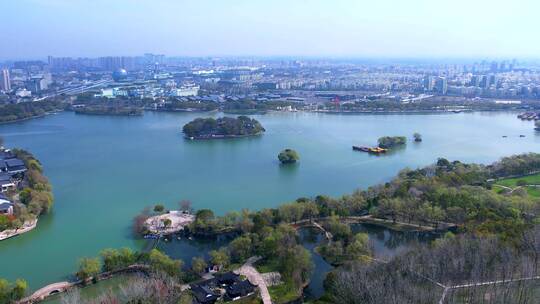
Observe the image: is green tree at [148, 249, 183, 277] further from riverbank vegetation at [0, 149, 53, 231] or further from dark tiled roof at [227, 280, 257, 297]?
riverbank vegetation at [0, 149, 53, 231]

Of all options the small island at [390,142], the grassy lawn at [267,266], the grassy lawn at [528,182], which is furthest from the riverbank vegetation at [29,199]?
the small island at [390,142]

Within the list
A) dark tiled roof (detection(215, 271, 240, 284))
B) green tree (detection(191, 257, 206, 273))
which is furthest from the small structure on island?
dark tiled roof (detection(215, 271, 240, 284))

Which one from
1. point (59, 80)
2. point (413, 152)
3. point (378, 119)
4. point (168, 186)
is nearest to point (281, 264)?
point (168, 186)

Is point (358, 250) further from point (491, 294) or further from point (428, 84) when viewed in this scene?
point (428, 84)

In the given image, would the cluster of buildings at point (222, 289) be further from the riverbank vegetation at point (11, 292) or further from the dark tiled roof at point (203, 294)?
the riverbank vegetation at point (11, 292)

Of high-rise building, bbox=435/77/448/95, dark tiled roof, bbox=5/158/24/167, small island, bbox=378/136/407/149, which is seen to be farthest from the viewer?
high-rise building, bbox=435/77/448/95

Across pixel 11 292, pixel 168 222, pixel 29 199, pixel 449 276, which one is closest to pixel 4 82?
pixel 29 199

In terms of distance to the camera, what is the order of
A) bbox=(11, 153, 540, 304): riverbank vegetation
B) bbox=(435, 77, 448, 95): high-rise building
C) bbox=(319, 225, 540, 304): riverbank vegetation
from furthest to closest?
1. bbox=(435, 77, 448, 95): high-rise building
2. bbox=(11, 153, 540, 304): riverbank vegetation
3. bbox=(319, 225, 540, 304): riverbank vegetation

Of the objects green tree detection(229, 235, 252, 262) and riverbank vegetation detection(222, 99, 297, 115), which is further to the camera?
riverbank vegetation detection(222, 99, 297, 115)
